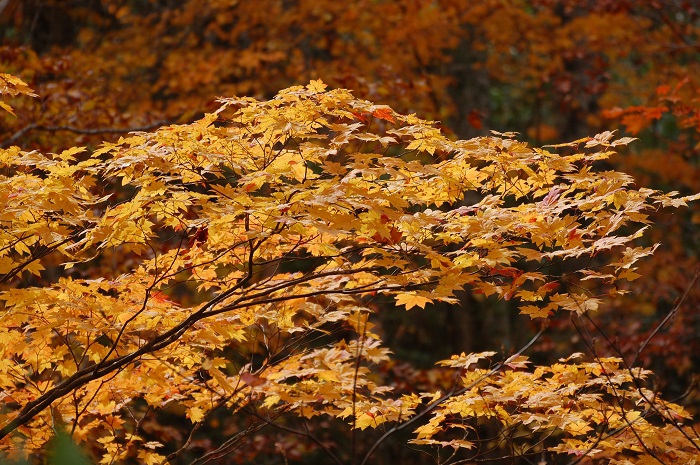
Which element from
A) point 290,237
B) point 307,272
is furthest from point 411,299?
point 290,237

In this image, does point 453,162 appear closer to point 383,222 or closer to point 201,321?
Answer: point 383,222

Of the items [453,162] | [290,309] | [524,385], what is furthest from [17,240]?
[524,385]

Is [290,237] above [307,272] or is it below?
above

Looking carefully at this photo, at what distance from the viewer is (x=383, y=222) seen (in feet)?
11.1

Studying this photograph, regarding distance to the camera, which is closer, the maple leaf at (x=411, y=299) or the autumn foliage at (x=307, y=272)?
the autumn foliage at (x=307, y=272)

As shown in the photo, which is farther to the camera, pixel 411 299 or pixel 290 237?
pixel 290 237

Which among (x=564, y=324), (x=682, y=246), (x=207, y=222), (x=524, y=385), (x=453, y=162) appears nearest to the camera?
(x=207, y=222)

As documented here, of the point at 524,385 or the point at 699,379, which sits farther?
the point at 524,385

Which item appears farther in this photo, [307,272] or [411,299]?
[307,272]

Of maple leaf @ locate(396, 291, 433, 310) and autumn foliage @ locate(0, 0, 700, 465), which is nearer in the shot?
autumn foliage @ locate(0, 0, 700, 465)

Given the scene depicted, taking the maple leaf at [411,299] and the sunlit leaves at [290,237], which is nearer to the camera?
the sunlit leaves at [290,237]

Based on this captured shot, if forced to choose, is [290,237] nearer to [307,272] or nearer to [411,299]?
[307,272]

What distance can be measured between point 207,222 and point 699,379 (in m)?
2.43

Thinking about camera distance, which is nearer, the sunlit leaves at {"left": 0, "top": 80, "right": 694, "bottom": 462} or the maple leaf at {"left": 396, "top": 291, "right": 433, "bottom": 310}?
the sunlit leaves at {"left": 0, "top": 80, "right": 694, "bottom": 462}
